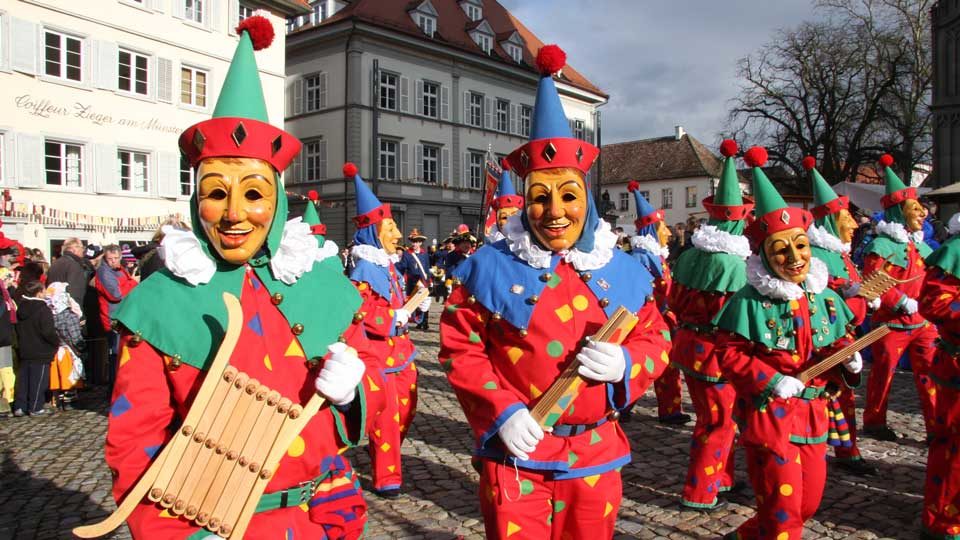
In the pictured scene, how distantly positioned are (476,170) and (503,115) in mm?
3857

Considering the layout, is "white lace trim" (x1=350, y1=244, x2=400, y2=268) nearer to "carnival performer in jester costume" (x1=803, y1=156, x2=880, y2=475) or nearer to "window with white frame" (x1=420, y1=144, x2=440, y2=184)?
"carnival performer in jester costume" (x1=803, y1=156, x2=880, y2=475)

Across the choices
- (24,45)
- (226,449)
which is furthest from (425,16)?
(226,449)

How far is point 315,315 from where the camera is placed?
8.84 feet

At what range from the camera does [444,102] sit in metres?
36.1

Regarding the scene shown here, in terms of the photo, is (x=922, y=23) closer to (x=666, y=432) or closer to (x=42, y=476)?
(x=666, y=432)

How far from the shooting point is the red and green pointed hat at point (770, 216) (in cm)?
442

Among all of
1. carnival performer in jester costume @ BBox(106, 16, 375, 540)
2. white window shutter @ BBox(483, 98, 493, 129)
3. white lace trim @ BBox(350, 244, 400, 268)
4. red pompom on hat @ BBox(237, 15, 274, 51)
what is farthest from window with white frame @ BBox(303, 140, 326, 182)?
carnival performer in jester costume @ BBox(106, 16, 375, 540)

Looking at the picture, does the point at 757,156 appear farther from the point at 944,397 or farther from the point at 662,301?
the point at 662,301

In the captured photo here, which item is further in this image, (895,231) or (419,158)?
(419,158)

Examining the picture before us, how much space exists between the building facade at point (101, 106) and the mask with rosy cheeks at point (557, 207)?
20.0m

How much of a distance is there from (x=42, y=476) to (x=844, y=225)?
8.11 metres

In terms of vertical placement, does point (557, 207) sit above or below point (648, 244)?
above

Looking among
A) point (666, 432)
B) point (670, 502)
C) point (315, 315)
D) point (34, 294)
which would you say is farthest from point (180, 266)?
point (34, 294)

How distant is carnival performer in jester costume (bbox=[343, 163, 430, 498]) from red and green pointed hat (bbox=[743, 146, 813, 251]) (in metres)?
2.85
